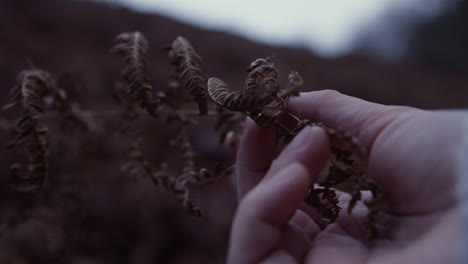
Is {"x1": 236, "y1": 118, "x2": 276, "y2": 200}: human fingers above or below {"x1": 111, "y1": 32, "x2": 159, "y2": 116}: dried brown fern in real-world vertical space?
below

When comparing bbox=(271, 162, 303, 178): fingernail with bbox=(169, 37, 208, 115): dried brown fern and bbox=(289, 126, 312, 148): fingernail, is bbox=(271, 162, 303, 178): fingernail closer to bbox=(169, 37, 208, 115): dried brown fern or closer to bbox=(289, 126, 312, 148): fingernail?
bbox=(289, 126, 312, 148): fingernail

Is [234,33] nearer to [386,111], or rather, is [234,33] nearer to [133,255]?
[133,255]

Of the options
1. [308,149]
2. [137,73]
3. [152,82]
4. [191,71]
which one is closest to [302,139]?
[308,149]

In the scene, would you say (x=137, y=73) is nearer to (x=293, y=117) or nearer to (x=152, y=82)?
(x=293, y=117)

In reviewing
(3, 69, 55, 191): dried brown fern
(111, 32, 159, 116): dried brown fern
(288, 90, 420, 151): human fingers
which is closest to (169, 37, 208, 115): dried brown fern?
(111, 32, 159, 116): dried brown fern

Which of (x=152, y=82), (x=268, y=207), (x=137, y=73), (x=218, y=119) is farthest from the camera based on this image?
(x=152, y=82)

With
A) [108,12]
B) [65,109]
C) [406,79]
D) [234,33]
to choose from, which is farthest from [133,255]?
[406,79]
